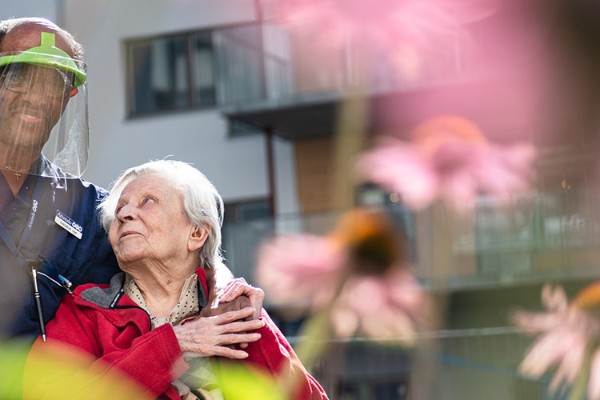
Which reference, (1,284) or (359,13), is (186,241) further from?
(359,13)

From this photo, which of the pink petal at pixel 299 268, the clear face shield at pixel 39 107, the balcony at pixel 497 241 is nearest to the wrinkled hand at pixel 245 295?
the clear face shield at pixel 39 107

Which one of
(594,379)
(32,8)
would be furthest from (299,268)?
(32,8)

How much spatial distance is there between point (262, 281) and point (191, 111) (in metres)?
4.35

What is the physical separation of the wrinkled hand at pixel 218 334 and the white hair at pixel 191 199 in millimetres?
237

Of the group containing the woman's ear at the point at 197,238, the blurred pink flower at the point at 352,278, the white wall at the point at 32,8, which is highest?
the white wall at the point at 32,8

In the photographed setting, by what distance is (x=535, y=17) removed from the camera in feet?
53.1

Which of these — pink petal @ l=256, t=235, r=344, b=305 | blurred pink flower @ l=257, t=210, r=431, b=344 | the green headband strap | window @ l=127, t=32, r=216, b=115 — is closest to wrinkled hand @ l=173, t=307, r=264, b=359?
the green headband strap

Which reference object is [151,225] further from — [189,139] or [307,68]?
[189,139]

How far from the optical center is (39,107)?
137 inches

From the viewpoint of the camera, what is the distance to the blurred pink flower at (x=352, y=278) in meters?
12.6

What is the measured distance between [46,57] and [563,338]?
9233 mm

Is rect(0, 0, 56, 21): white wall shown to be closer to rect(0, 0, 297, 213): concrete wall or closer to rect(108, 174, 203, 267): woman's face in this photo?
rect(0, 0, 297, 213): concrete wall

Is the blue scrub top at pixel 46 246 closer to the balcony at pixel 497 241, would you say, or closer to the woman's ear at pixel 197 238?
the woman's ear at pixel 197 238

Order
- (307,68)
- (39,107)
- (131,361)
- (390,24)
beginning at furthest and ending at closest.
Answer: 1. (307,68)
2. (390,24)
3. (39,107)
4. (131,361)
